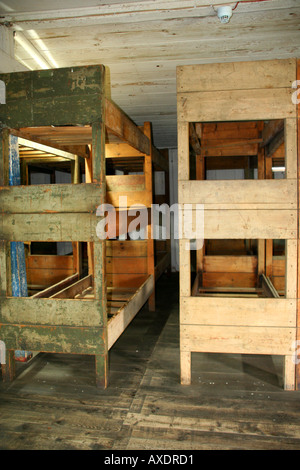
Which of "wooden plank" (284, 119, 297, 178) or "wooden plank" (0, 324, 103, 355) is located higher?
"wooden plank" (284, 119, 297, 178)

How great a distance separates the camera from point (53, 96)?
9.77 feet

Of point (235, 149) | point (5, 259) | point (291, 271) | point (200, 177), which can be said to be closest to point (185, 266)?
point (291, 271)

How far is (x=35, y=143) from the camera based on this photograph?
4164 mm

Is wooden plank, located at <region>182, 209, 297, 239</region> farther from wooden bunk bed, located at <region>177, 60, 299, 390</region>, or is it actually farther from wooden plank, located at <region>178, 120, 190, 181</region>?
wooden plank, located at <region>178, 120, 190, 181</region>

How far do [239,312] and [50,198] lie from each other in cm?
193

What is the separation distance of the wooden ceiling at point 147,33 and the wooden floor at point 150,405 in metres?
3.25

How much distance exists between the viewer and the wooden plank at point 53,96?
2910mm

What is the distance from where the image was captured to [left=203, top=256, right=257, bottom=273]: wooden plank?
5.32 meters

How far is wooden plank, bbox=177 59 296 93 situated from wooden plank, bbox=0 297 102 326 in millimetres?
2078

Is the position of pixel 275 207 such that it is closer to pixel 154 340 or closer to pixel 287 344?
pixel 287 344

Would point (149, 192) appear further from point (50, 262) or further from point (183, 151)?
point (183, 151)

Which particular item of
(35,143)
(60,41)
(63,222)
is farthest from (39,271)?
(60,41)

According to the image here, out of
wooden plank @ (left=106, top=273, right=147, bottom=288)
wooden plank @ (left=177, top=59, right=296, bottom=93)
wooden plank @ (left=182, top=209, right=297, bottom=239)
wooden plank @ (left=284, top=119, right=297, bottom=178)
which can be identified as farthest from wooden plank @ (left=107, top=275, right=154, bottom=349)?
wooden plank @ (left=177, top=59, right=296, bottom=93)

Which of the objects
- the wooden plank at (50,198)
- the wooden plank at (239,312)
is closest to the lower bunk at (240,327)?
the wooden plank at (239,312)
